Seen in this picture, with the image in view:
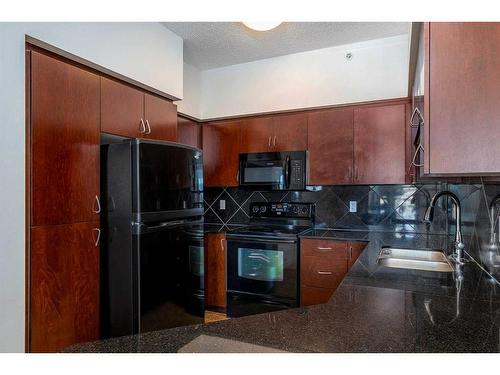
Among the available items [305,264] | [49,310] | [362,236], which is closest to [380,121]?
[362,236]

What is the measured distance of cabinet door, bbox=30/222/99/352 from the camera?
1582mm

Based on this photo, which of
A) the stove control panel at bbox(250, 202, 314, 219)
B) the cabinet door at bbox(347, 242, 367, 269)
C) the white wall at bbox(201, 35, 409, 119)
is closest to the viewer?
the cabinet door at bbox(347, 242, 367, 269)

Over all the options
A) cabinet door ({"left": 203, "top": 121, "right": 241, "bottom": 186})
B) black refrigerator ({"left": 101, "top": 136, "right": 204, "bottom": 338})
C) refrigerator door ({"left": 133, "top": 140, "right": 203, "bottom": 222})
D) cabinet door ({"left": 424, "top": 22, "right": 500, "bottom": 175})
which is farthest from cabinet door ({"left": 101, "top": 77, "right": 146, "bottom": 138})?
cabinet door ({"left": 424, "top": 22, "right": 500, "bottom": 175})

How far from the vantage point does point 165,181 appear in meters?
2.06

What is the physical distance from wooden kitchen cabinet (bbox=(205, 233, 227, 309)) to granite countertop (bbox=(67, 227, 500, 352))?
1939mm

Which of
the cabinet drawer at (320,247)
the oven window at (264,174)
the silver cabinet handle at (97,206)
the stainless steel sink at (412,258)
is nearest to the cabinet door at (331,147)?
the oven window at (264,174)

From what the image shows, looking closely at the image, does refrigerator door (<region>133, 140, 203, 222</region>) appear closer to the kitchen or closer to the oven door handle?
the kitchen

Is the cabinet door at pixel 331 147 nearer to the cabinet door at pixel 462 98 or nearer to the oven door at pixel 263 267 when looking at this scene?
the oven door at pixel 263 267

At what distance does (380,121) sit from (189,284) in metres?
2.12

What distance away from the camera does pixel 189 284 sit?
234 cm

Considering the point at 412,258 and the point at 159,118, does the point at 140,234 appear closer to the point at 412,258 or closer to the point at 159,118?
the point at 159,118

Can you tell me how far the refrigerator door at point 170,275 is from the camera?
1931 mm

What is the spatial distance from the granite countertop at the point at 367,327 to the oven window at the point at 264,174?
6.00ft
